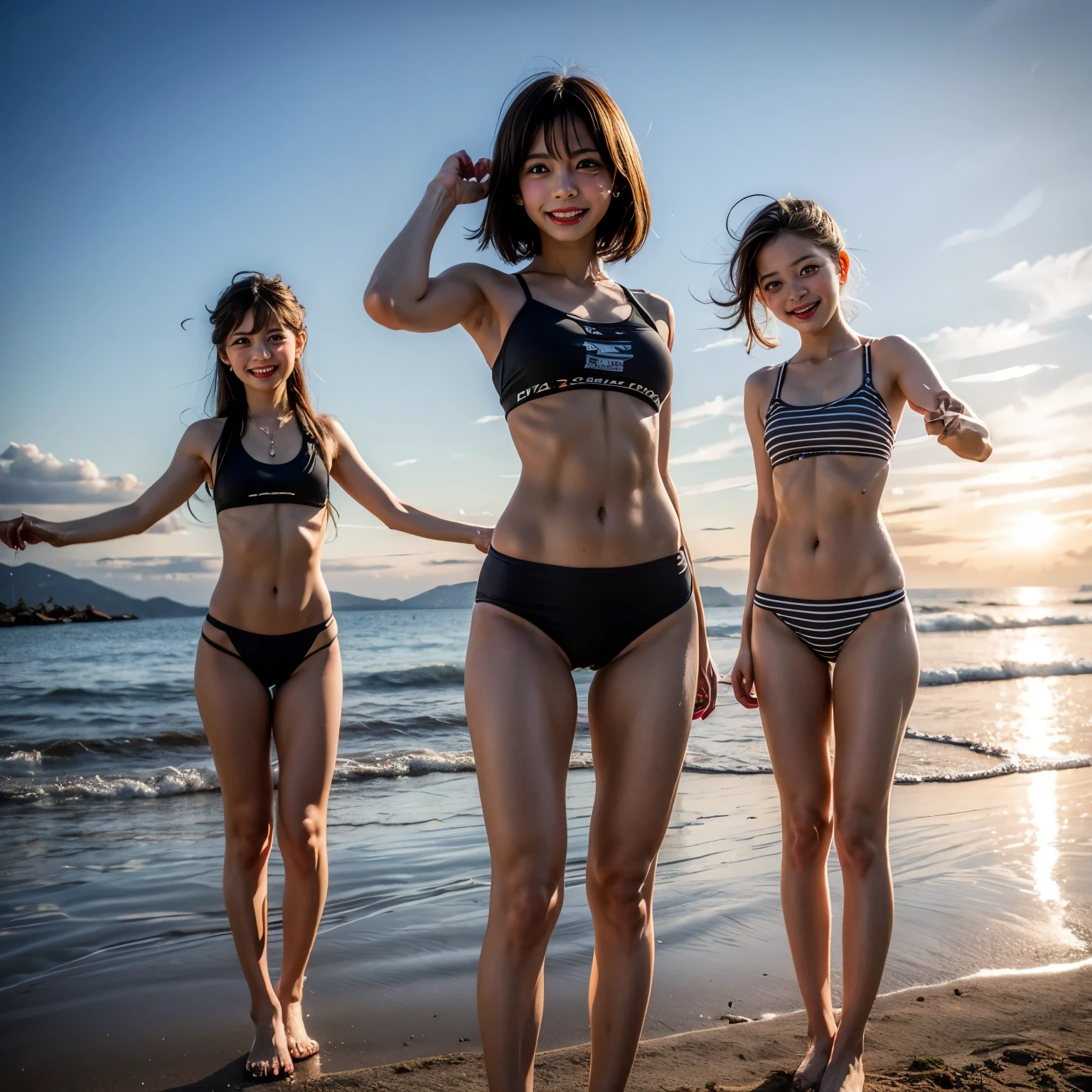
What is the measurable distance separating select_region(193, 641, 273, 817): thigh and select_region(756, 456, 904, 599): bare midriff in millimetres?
1750

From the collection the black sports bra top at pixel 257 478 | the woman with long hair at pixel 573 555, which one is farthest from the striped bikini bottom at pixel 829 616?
the black sports bra top at pixel 257 478

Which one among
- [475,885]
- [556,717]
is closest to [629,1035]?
[556,717]

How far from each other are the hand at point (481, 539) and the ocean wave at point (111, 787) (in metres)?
5.44

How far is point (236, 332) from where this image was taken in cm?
342

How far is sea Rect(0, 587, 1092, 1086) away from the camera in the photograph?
4.02m

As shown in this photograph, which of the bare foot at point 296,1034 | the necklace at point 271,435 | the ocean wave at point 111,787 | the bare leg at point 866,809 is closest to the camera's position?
the bare leg at point 866,809

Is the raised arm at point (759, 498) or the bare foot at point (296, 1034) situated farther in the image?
the raised arm at point (759, 498)

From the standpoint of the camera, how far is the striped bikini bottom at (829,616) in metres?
2.92

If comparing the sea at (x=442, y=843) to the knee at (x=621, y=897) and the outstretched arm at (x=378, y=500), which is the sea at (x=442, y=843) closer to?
the knee at (x=621, y=897)

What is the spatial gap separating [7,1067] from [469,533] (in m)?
2.29

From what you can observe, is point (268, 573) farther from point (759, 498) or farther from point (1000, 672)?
point (1000, 672)

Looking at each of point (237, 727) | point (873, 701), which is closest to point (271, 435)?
point (237, 727)

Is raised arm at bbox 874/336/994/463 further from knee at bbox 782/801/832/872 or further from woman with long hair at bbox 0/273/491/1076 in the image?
woman with long hair at bbox 0/273/491/1076

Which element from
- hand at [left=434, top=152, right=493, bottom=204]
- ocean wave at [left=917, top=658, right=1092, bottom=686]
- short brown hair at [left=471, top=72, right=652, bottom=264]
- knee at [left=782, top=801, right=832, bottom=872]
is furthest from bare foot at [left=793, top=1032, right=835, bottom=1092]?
ocean wave at [left=917, top=658, right=1092, bottom=686]
